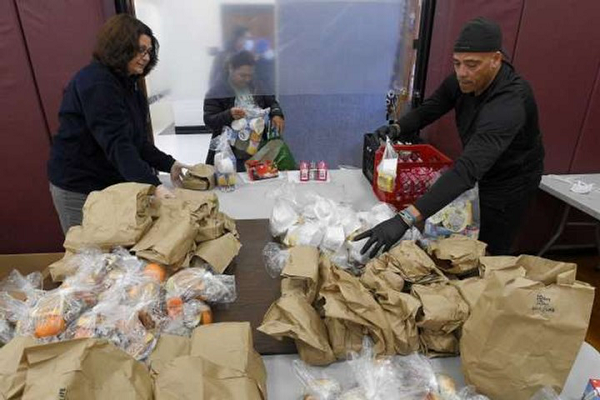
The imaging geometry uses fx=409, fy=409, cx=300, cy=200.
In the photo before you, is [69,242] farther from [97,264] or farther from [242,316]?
[242,316]

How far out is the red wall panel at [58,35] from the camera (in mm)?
1983

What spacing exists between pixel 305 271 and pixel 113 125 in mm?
973

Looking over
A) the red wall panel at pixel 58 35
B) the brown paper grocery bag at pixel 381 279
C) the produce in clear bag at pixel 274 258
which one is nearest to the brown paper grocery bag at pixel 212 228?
the produce in clear bag at pixel 274 258

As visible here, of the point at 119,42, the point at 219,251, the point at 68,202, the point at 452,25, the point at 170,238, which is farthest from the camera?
the point at 452,25

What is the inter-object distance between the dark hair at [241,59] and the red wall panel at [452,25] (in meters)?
1.01

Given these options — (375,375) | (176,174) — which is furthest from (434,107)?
(375,375)

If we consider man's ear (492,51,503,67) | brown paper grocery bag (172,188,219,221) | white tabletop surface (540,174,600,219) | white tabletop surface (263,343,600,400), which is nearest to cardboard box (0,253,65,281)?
brown paper grocery bag (172,188,219,221)

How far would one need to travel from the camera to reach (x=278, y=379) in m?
0.91

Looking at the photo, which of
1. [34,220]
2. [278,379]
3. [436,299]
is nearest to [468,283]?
[436,299]

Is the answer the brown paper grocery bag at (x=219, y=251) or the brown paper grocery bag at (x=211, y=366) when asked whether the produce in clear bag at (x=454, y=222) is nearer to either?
the brown paper grocery bag at (x=219, y=251)

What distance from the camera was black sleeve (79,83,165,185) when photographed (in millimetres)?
1482

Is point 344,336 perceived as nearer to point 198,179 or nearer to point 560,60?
point 198,179

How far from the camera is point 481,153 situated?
139 centimetres

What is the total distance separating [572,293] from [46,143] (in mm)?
2474
